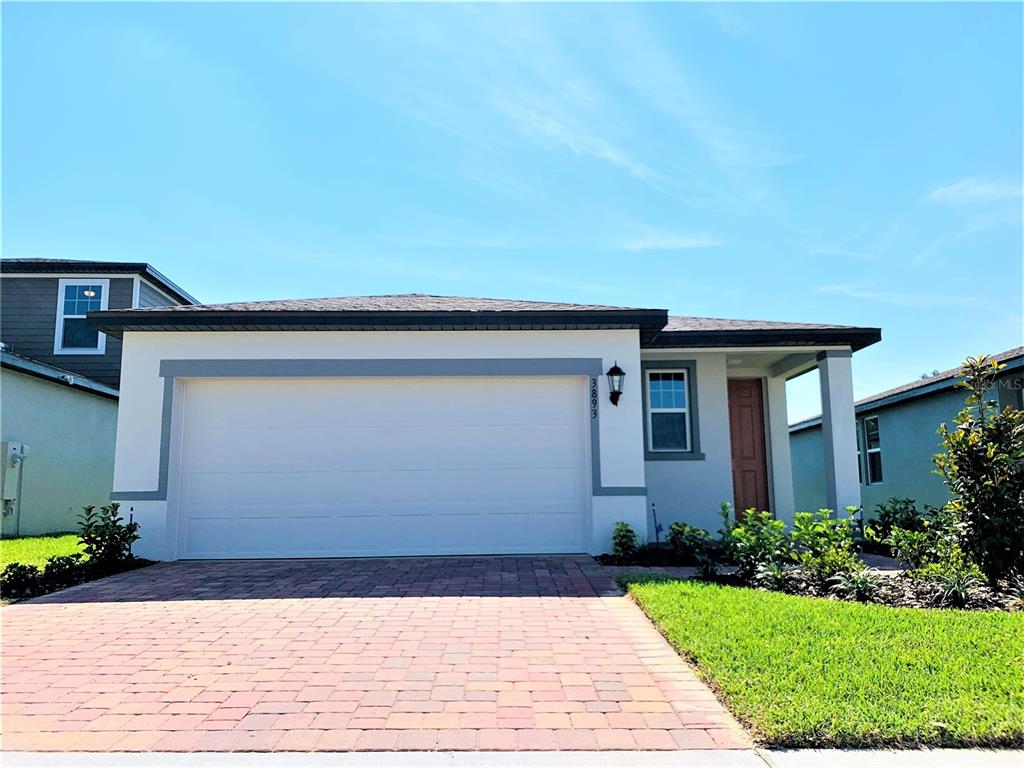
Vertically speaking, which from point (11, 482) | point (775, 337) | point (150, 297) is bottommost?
point (11, 482)

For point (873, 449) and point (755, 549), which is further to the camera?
point (873, 449)

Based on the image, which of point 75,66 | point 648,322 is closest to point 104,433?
point 75,66

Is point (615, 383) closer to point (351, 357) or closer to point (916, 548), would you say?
point (351, 357)

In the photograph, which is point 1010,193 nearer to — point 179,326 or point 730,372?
point 730,372

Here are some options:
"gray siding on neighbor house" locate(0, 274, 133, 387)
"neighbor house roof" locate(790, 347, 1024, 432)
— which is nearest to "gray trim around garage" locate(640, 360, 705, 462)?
"neighbor house roof" locate(790, 347, 1024, 432)

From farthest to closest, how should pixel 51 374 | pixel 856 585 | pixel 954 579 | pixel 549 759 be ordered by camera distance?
pixel 51 374 → pixel 856 585 → pixel 954 579 → pixel 549 759

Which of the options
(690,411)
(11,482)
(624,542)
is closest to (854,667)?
(624,542)

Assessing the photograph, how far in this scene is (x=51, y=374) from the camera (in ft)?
39.9

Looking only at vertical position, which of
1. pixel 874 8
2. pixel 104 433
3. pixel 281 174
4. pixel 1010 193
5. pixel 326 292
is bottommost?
pixel 104 433

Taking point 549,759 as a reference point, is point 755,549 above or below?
above

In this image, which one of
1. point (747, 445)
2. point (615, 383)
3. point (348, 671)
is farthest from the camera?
point (747, 445)

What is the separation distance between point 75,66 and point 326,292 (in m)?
5.02

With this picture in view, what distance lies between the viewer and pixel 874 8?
810 centimetres

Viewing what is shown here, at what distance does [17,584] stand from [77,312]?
10462 mm
